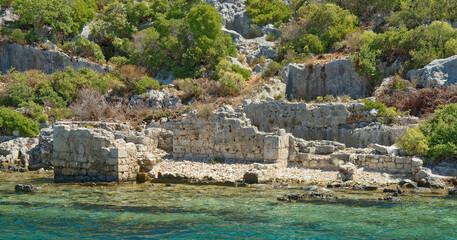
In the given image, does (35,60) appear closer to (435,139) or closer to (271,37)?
(271,37)

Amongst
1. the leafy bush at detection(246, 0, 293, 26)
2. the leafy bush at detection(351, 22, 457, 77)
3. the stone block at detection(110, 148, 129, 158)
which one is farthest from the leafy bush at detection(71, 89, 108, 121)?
the leafy bush at detection(246, 0, 293, 26)

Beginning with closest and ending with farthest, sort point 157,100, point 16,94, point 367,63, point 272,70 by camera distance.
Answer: point 367,63 < point 157,100 < point 16,94 < point 272,70

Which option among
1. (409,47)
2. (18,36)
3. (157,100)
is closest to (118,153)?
(157,100)

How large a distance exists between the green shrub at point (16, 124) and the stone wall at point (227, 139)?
25.0 feet

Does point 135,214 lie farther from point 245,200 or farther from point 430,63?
point 430,63

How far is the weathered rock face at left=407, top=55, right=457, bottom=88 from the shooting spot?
890 inches

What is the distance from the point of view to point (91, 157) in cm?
1762

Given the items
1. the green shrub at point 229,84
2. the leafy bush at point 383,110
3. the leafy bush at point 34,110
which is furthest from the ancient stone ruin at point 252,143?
the leafy bush at point 34,110

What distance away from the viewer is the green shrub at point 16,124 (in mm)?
24047

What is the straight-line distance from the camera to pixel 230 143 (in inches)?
→ 776

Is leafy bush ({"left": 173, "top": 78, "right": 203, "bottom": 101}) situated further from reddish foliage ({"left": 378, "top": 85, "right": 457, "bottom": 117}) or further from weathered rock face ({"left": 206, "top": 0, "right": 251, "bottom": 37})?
weathered rock face ({"left": 206, "top": 0, "right": 251, "bottom": 37})

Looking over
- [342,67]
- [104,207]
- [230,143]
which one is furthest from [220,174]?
[342,67]

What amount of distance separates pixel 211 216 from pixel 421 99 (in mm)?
12925

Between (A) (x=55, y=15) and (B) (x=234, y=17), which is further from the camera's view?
(B) (x=234, y=17)
